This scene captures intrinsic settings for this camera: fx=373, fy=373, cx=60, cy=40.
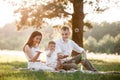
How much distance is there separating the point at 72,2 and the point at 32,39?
8910mm

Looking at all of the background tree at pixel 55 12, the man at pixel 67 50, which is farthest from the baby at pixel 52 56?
the background tree at pixel 55 12

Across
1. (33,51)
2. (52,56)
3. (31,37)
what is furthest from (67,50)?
(31,37)

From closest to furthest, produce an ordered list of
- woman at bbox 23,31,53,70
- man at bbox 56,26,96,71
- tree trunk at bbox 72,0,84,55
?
woman at bbox 23,31,53,70
man at bbox 56,26,96,71
tree trunk at bbox 72,0,84,55

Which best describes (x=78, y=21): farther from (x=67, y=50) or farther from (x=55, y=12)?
(x=67, y=50)

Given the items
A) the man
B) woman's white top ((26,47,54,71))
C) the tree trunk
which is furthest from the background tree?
woman's white top ((26,47,54,71))

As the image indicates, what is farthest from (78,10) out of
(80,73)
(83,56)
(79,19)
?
(80,73)

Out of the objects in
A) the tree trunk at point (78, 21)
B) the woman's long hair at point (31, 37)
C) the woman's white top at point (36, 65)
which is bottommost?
the woman's white top at point (36, 65)

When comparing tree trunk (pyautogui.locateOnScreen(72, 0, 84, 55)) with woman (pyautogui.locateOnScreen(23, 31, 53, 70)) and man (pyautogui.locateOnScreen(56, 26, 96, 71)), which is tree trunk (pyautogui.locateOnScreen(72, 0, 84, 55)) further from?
woman (pyautogui.locateOnScreen(23, 31, 53, 70))

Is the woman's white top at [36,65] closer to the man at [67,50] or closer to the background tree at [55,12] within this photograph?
the man at [67,50]

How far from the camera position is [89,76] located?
8.98 m

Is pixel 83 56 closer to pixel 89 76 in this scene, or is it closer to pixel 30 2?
pixel 89 76

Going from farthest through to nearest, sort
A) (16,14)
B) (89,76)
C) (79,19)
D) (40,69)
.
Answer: (16,14)
(79,19)
(40,69)
(89,76)

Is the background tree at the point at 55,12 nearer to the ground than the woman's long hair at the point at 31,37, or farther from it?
farther from it

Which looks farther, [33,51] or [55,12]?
[55,12]
